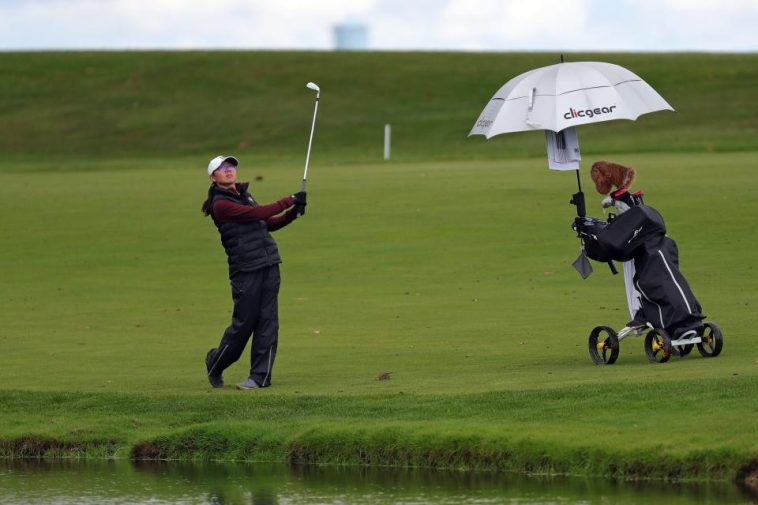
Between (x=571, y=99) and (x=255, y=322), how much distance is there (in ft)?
11.5

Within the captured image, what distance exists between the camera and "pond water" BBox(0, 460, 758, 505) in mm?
10555

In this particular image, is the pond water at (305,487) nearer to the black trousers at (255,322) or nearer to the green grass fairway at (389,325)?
the green grass fairway at (389,325)

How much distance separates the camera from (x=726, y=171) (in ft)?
106

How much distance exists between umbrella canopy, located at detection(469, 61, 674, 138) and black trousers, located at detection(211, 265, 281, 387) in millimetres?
2430

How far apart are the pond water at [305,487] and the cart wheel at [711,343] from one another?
3759 millimetres

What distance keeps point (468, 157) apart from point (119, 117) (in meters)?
21.8

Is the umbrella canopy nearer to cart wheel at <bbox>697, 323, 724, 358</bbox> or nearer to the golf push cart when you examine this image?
the golf push cart

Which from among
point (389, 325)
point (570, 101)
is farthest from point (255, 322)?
point (389, 325)

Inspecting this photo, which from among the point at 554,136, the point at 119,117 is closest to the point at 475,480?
the point at 554,136

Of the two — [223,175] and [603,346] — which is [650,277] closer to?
[603,346]

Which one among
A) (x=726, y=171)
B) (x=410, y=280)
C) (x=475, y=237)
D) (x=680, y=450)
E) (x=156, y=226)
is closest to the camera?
(x=680, y=450)

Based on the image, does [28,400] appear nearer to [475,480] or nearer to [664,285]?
[475,480]

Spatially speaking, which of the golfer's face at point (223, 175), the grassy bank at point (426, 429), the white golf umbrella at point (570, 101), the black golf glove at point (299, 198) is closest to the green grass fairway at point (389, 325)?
the grassy bank at point (426, 429)

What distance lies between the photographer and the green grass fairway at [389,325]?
39.4ft
